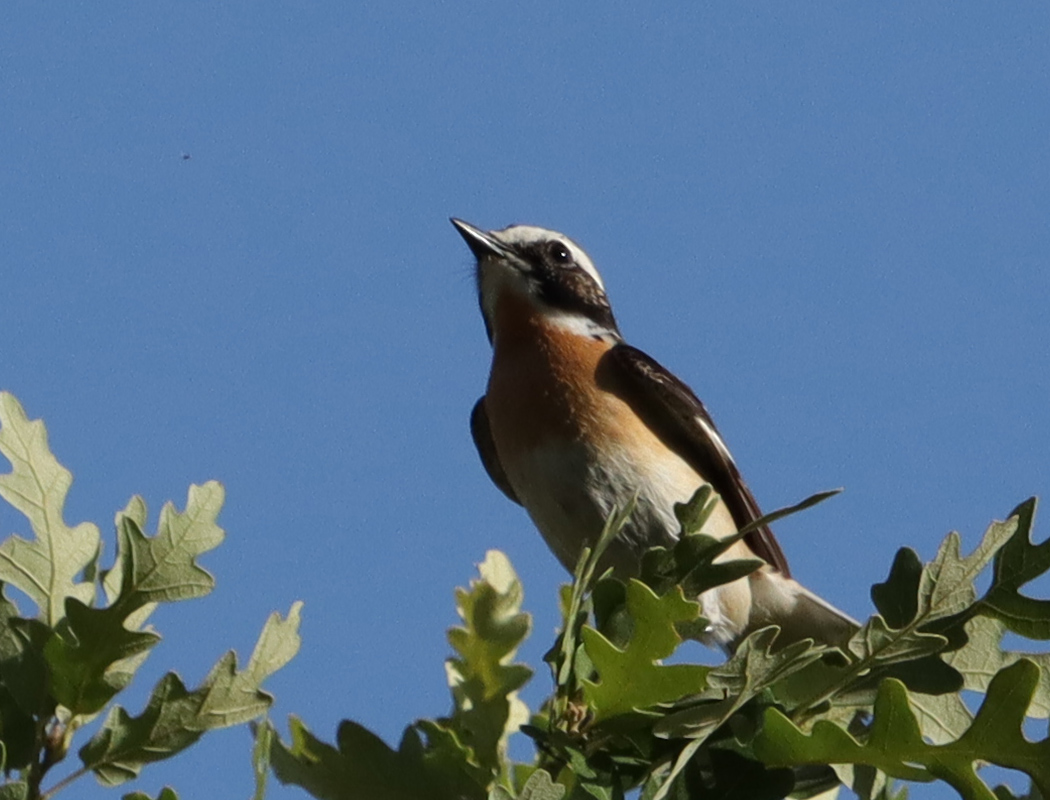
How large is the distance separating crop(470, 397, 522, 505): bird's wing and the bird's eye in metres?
1.05

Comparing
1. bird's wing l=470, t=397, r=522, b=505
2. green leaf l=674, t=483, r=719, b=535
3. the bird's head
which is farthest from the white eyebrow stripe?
green leaf l=674, t=483, r=719, b=535

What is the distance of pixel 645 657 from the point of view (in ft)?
10.2

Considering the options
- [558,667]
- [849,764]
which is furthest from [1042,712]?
[558,667]

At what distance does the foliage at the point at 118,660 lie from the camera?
303 centimetres

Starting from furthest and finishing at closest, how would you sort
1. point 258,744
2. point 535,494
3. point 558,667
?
point 535,494 → point 558,667 → point 258,744

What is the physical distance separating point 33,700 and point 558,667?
105 centimetres

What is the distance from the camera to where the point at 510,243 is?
8.99 m

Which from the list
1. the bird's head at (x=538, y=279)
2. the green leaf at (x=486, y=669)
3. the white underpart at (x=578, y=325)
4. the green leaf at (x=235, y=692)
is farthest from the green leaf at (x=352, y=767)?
the bird's head at (x=538, y=279)

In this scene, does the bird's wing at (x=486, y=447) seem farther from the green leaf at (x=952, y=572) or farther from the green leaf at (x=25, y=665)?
the green leaf at (x=25, y=665)

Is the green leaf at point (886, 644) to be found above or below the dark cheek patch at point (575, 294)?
below

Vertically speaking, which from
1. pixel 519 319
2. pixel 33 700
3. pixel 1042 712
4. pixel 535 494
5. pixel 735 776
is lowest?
pixel 33 700

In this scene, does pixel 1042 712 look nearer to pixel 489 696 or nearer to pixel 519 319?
pixel 489 696

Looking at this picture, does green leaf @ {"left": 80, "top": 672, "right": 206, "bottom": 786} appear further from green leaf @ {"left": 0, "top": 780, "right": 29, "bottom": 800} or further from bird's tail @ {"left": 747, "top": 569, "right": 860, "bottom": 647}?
bird's tail @ {"left": 747, "top": 569, "right": 860, "bottom": 647}

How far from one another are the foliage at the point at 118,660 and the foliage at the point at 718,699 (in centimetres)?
25
